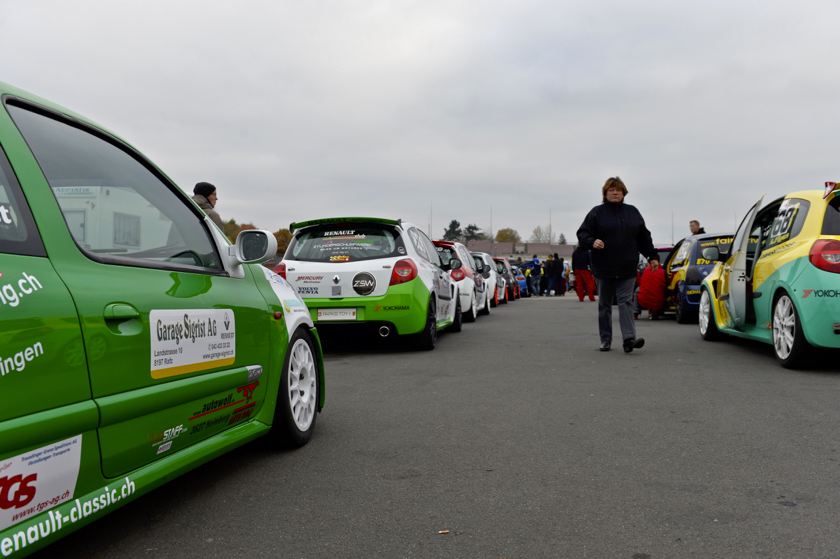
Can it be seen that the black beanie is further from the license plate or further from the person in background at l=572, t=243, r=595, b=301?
the person in background at l=572, t=243, r=595, b=301

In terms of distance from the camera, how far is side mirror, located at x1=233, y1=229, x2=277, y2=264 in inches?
141

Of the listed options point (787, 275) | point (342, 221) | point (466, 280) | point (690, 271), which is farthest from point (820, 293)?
point (466, 280)

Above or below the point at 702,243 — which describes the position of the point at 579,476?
below

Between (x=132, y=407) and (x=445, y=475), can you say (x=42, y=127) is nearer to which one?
(x=132, y=407)

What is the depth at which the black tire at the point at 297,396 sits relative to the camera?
3.91m

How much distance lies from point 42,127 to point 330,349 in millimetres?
6938

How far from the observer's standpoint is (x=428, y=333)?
8609mm

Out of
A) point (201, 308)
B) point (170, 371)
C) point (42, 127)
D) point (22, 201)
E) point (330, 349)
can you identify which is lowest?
point (330, 349)

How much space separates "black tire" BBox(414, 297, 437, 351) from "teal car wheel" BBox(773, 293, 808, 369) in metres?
3.61

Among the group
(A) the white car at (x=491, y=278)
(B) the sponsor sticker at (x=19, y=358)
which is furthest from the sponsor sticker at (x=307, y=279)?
(A) the white car at (x=491, y=278)

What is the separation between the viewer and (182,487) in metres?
3.43

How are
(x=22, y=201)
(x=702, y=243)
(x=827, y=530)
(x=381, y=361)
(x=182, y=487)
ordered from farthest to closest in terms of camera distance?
(x=702, y=243) < (x=381, y=361) < (x=182, y=487) < (x=827, y=530) < (x=22, y=201)

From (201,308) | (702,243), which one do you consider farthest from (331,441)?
(702,243)

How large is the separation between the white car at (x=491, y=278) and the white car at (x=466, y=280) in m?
1.39
